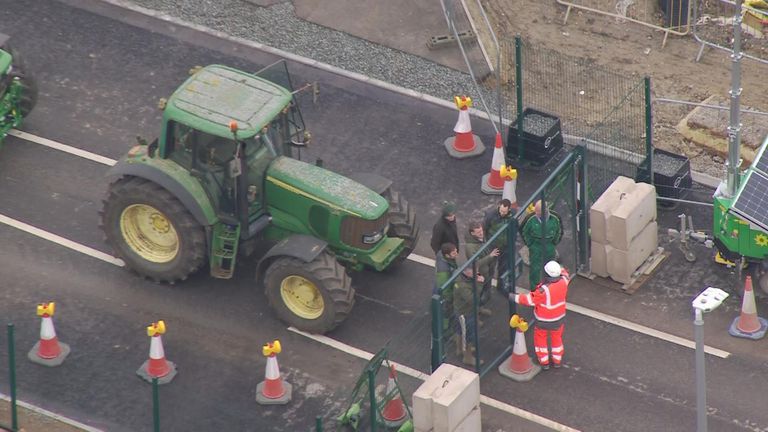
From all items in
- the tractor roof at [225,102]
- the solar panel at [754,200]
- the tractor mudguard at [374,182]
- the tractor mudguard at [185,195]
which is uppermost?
the tractor roof at [225,102]

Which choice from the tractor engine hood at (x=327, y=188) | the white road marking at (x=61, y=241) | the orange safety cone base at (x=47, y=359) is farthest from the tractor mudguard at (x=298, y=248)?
the orange safety cone base at (x=47, y=359)

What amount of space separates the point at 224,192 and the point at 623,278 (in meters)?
5.23

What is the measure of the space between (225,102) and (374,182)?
2.23 meters

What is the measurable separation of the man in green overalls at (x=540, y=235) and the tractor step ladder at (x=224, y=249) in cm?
354

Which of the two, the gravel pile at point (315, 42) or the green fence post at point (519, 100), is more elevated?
the green fence post at point (519, 100)

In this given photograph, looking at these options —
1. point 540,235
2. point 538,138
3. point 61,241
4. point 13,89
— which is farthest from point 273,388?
point 13,89

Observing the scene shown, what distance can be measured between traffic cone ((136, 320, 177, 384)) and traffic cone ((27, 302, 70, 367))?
1007 mm

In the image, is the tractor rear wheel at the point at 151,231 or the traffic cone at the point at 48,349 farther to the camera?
the tractor rear wheel at the point at 151,231

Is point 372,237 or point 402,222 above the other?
point 372,237

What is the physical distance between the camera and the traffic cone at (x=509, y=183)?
79.2ft

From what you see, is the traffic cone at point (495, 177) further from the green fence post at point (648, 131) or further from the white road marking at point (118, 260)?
the green fence post at point (648, 131)

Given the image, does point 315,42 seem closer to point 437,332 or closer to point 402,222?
point 402,222

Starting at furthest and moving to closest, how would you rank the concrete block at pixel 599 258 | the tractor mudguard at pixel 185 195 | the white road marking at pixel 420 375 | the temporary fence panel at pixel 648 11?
the temporary fence panel at pixel 648 11 < the concrete block at pixel 599 258 < the tractor mudguard at pixel 185 195 < the white road marking at pixel 420 375

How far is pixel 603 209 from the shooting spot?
2327cm
